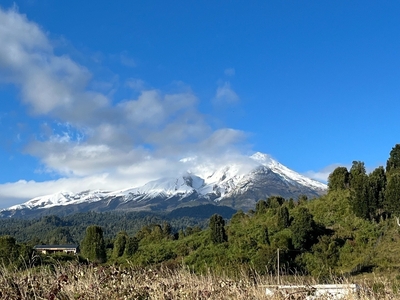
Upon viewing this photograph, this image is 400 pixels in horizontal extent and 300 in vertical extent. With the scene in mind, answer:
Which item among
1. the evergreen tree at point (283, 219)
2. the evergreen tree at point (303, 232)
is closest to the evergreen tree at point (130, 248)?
the evergreen tree at point (283, 219)

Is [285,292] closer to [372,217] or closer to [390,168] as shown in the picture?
[372,217]

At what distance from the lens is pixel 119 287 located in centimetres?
459

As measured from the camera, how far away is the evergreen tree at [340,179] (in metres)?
50.8

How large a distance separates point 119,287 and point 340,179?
4936 cm

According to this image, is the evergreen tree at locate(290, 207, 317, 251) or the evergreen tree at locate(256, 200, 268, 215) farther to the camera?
the evergreen tree at locate(256, 200, 268, 215)

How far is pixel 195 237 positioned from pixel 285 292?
151 feet

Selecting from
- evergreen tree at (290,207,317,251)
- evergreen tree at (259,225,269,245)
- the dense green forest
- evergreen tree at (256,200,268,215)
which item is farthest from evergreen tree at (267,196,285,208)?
evergreen tree at (290,207,317,251)

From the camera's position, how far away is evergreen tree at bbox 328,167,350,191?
167 ft

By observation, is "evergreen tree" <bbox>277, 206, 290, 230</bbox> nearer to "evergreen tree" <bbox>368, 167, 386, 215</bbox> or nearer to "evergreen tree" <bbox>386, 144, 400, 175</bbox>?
"evergreen tree" <bbox>368, 167, 386, 215</bbox>

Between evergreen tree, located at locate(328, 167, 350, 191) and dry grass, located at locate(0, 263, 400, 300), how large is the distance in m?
47.5

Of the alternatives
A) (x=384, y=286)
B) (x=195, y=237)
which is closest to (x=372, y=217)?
(x=195, y=237)

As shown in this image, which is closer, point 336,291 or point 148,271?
point 336,291

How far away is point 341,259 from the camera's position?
119ft

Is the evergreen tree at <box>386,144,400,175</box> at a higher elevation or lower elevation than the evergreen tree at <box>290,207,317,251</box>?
higher
